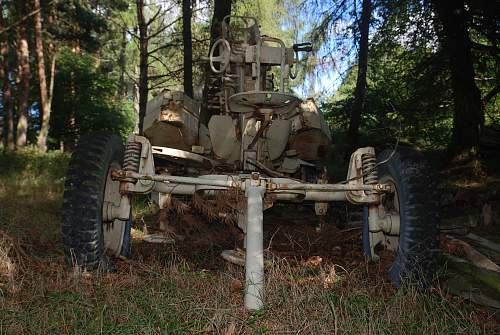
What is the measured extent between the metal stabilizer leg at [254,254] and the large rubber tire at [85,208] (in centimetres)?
115

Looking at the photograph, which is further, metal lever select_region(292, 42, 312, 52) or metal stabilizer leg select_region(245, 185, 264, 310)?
metal lever select_region(292, 42, 312, 52)

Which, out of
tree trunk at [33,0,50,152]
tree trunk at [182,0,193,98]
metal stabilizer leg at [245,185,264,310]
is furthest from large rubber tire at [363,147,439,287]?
tree trunk at [33,0,50,152]

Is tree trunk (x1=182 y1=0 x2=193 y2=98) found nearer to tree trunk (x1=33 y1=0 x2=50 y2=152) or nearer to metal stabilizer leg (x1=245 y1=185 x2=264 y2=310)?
tree trunk (x1=33 y1=0 x2=50 y2=152)

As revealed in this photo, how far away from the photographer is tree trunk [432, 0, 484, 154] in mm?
9570

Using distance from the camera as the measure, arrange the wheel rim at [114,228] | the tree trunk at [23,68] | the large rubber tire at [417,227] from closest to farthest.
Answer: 1. the large rubber tire at [417,227]
2. the wheel rim at [114,228]
3. the tree trunk at [23,68]

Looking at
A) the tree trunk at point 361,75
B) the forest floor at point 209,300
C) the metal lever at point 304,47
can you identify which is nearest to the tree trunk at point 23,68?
the tree trunk at point 361,75

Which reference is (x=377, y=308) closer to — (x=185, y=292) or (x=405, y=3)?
(x=185, y=292)

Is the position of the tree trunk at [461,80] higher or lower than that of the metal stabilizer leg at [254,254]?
higher

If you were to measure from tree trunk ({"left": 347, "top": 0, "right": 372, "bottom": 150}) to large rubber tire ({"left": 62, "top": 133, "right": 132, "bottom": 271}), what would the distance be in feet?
32.6

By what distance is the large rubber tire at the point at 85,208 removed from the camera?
3.52 m

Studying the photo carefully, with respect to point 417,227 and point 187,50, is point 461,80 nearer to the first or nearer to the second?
point 187,50

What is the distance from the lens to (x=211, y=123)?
500 centimetres

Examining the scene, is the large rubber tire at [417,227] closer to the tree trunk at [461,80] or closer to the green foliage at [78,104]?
the tree trunk at [461,80]

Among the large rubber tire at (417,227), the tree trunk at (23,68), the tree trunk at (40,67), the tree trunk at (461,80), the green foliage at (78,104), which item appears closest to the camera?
the large rubber tire at (417,227)
